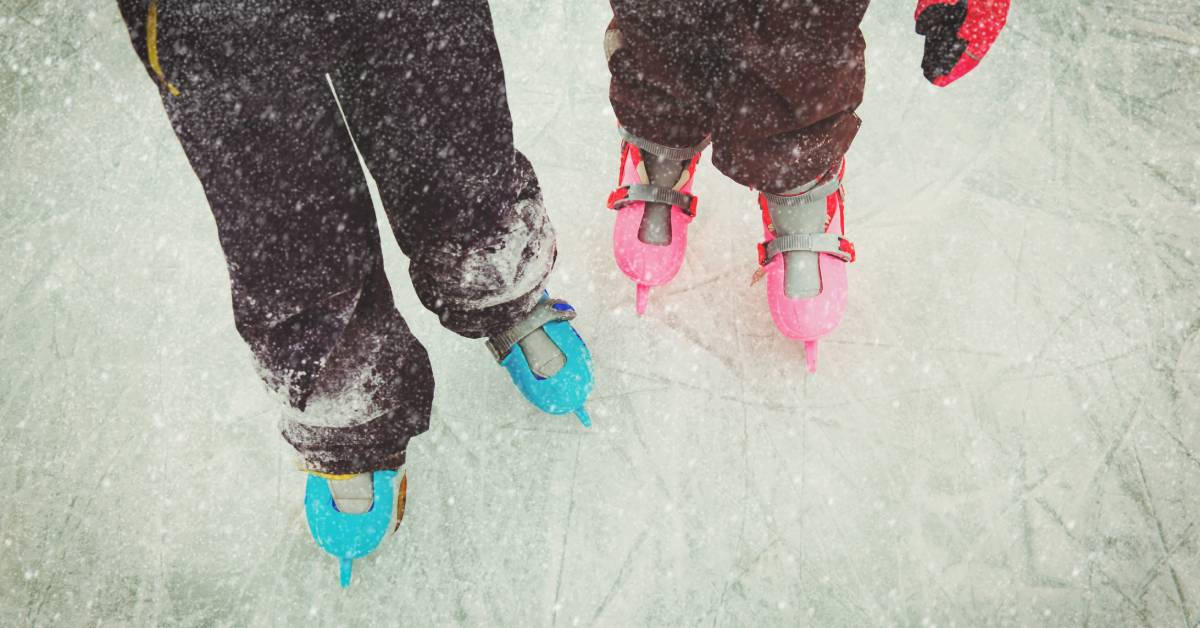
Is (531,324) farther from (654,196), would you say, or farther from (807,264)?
(807,264)

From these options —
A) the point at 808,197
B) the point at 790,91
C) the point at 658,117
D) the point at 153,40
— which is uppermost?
the point at 153,40

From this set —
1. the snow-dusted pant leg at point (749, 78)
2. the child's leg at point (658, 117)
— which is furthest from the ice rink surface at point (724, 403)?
the snow-dusted pant leg at point (749, 78)

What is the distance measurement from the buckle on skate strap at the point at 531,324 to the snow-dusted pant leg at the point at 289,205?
0.62 feet

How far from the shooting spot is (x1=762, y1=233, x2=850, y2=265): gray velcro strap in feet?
3.80

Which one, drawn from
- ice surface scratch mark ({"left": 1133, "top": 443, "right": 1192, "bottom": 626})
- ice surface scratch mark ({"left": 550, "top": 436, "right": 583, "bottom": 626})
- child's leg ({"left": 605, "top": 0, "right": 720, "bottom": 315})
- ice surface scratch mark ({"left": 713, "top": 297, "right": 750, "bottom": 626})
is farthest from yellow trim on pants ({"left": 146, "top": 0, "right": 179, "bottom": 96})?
ice surface scratch mark ({"left": 1133, "top": 443, "right": 1192, "bottom": 626})

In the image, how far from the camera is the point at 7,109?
4.96 ft

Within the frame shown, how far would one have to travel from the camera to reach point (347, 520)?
1.06 meters

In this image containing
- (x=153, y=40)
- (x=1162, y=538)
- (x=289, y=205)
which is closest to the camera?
(x=153, y=40)

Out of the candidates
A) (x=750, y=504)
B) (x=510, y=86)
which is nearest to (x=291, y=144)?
(x=750, y=504)

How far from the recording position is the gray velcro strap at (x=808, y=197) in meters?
1.14

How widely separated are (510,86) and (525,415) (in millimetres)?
708

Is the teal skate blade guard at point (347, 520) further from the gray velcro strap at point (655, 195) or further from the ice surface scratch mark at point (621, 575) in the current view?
the gray velcro strap at point (655, 195)

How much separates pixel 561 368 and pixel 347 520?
1.22ft

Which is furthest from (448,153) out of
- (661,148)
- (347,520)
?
(347,520)
